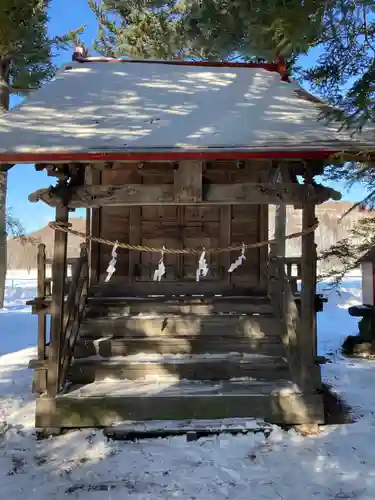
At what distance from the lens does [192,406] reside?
15.5ft

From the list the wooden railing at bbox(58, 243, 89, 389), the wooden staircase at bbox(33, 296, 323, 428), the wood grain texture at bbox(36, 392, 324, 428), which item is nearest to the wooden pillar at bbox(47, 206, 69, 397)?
the wooden railing at bbox(58, 243, 89, 389)

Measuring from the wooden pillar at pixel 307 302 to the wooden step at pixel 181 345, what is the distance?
85cm

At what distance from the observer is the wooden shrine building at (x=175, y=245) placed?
4680 millimetres

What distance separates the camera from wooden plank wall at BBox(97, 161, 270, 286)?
696cm

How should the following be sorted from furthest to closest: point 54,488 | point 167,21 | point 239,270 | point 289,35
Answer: point 167,21
point 239,270
point 289,35
point 54,488

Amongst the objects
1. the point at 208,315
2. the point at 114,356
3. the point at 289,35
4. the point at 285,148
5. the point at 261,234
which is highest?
the point at 289,35

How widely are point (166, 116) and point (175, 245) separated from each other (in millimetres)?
2279

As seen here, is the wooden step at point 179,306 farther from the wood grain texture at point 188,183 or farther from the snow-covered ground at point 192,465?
the wood grain texture at point 188,183

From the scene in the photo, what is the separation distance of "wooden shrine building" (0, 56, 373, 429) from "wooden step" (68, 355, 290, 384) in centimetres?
2

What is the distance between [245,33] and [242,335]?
6.39m

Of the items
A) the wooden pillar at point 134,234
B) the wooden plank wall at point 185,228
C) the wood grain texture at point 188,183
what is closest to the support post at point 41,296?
the wooden plank wall at point 185,228

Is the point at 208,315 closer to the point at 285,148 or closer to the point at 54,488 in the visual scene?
the point at 285,148

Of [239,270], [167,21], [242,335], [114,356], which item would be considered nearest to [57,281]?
[114,356]

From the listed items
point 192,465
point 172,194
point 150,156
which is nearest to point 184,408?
point 192,465
